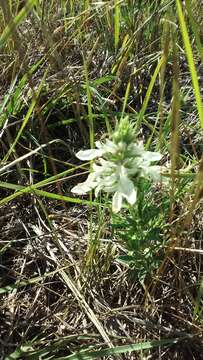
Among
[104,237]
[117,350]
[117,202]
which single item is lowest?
[117,350]

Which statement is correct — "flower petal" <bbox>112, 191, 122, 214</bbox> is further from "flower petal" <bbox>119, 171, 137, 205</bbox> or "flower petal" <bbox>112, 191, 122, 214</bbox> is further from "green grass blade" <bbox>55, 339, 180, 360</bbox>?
"green grass blade" <bbox>55, 339, 180, 360</bbox>

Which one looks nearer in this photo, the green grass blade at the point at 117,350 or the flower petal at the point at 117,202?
the flower petal at the point at 117,202

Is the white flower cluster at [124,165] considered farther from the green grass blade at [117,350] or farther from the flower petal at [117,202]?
the green grass blade at [117,350]

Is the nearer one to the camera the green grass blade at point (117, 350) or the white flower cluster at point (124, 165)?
the white flower cluster at point (124, 165)

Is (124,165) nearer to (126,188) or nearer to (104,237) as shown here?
(126,188)

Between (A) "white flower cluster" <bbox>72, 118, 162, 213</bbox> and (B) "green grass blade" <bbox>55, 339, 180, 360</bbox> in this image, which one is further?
(B) "green grass blade" <bbox>55, 339, 180, 360</bbox>

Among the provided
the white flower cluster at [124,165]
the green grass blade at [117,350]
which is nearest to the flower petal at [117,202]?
the white flower cluster at [124,165]

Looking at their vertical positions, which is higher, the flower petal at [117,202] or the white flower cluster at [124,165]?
the white flower cluster at [124,165]

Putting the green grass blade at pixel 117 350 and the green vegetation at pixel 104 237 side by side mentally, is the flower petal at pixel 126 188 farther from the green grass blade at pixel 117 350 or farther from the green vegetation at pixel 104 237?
the green grass blade at pixel 117 350

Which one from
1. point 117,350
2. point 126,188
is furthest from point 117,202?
point 117,350

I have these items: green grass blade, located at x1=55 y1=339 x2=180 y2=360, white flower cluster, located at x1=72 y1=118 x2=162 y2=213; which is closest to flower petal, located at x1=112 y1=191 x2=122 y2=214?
white flower cluster, located at x1=72 y1=118 x2=162 y2=213

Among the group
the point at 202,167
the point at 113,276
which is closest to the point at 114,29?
the point at 113,276

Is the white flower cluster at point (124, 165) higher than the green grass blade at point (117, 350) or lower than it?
higher
